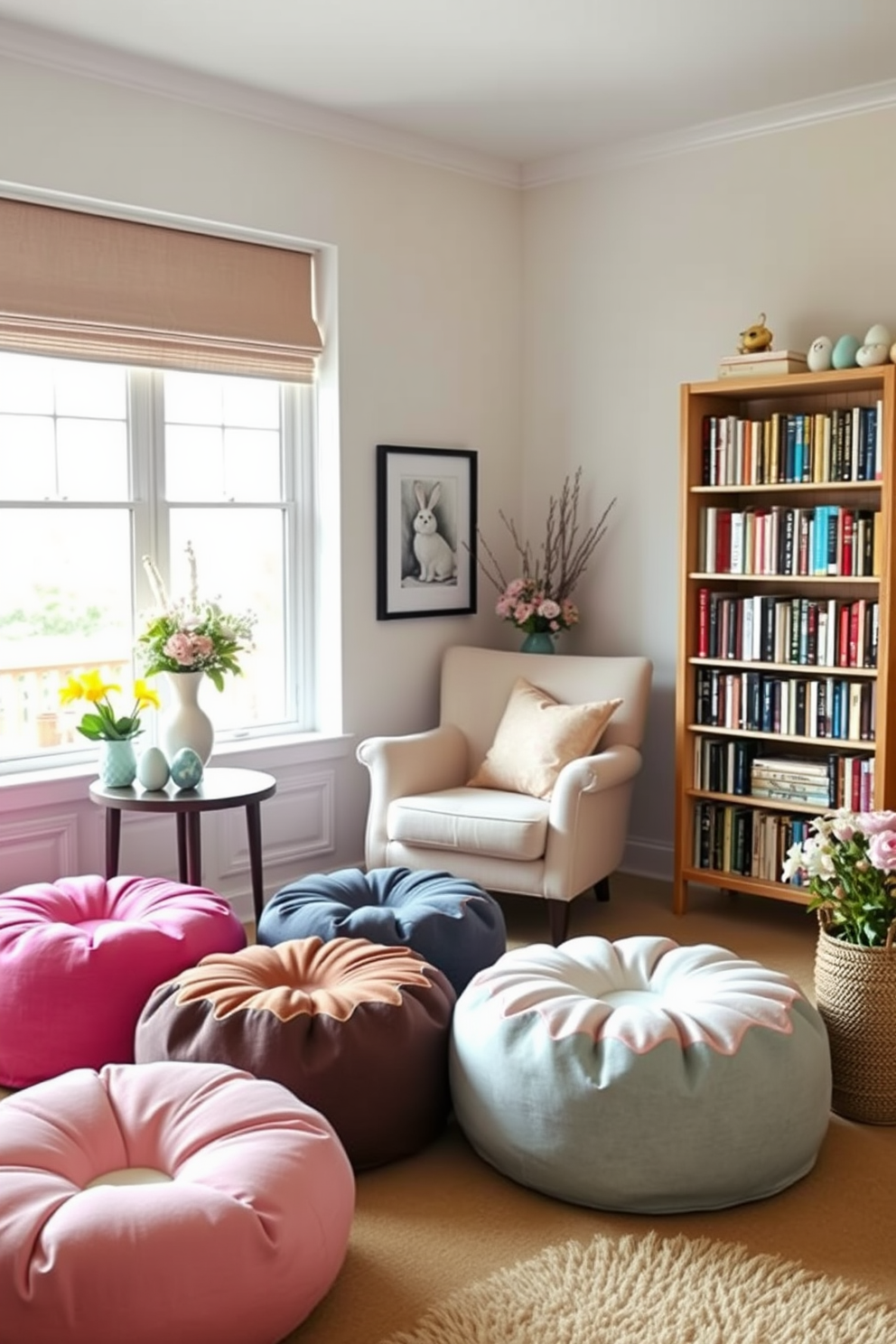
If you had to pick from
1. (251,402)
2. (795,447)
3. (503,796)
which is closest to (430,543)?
(251,402)

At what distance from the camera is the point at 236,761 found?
453cm

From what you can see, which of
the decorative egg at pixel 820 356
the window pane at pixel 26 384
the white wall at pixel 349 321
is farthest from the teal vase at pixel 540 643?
the window pane at pixel 26 384

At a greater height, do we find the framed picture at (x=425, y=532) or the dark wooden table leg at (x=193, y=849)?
the framed picture at (x=425, y=532)

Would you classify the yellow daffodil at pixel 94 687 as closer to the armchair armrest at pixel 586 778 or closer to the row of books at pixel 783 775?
the armchair armrest at pixel 586 778

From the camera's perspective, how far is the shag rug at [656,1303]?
7.37 ft

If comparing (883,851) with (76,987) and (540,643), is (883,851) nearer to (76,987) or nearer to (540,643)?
(76,987)

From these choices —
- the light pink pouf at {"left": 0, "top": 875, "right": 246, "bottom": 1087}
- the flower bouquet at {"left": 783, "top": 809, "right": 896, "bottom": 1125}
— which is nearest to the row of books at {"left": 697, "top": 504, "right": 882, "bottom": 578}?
the flower bouquet at {"left": 783, "top": 809, "right": 896, "bottom": 1125}

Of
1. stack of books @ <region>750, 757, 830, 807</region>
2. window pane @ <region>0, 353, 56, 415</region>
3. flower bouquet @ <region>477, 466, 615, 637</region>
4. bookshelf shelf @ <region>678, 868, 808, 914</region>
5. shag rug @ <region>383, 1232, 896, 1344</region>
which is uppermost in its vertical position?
window pane @ <region>0, 353, 56, 415</region>

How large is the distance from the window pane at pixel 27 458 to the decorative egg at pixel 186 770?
99 cm

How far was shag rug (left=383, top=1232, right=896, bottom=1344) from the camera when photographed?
2.25 meters

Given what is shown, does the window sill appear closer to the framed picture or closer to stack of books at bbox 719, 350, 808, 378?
the framed picture

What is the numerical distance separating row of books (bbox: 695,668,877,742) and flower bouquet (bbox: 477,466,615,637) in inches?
28.3

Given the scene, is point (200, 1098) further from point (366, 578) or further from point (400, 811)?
point (366, 578)

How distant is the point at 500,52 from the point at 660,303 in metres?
1.22
